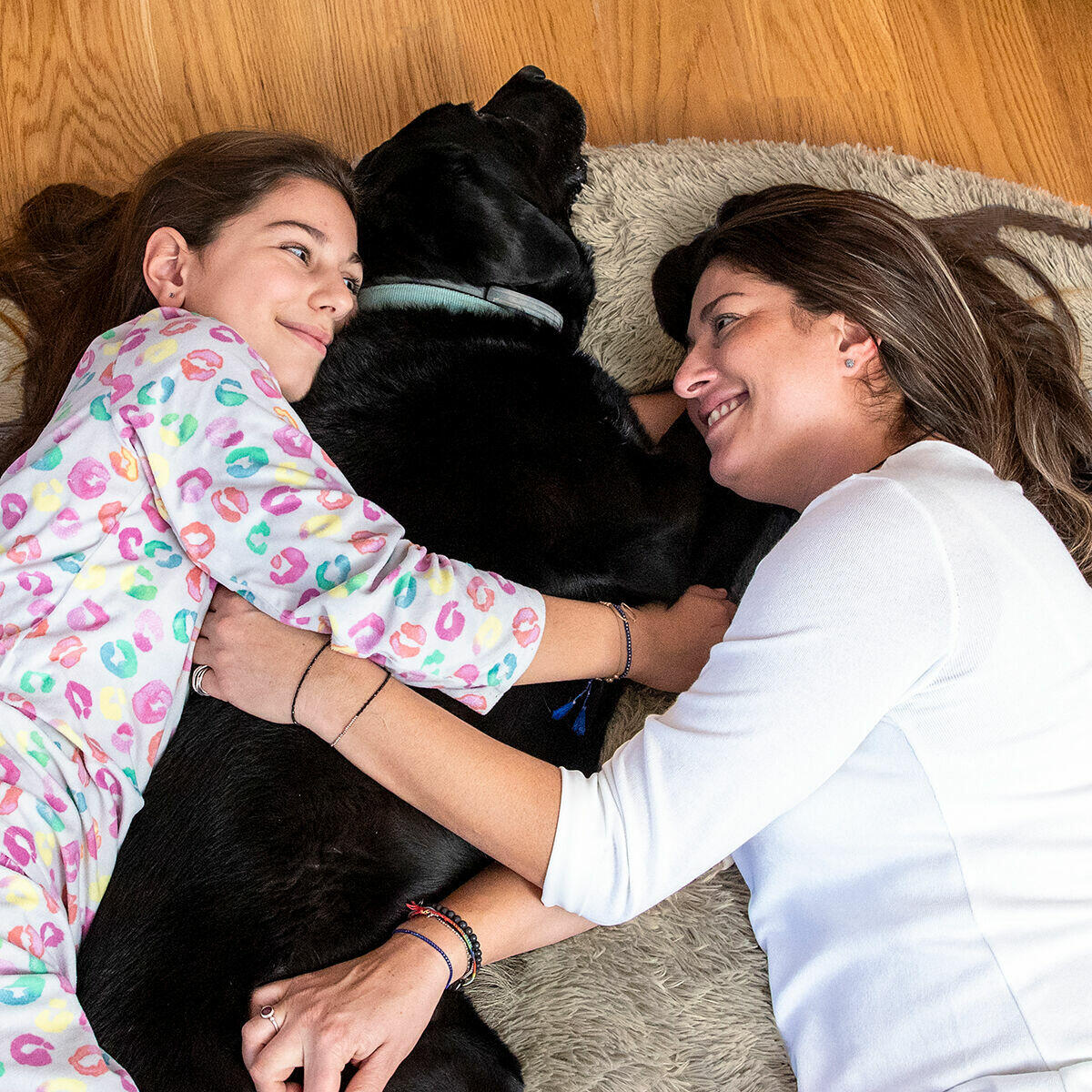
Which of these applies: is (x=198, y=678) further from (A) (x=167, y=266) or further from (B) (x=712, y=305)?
(B) (x=712, y=305)

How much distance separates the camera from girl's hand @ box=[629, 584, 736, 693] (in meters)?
1.28

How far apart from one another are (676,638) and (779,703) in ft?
1.12

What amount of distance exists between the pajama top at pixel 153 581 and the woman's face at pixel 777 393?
0.37 m

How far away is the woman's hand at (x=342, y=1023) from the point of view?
100cm

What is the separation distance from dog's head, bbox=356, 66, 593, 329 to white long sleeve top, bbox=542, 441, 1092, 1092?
23.6 inches

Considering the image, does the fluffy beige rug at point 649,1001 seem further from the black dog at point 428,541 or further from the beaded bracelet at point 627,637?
the beaded bracelet at point 627,637

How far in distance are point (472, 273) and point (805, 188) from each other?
1.60 feet

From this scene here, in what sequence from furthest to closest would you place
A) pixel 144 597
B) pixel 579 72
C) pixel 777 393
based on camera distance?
pixel 579 72, pixel 777 393, pixel 144 597

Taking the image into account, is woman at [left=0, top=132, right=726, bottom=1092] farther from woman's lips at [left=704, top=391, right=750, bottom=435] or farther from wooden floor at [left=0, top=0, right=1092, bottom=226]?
wooden floor at [left=0, top=0, right=1092, bottom=226]

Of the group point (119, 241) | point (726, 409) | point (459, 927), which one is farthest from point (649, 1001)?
point (119, 241)

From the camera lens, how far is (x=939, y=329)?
4.21 ft

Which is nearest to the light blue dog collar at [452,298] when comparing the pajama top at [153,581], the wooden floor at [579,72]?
the pajama top at [153,581]

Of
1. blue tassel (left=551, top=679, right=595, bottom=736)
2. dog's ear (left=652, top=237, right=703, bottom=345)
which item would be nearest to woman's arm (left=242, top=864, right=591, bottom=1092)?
blue tassel (left=551, top=679, right=595, bottom=736)

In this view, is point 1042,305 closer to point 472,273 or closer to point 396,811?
point 472,273
